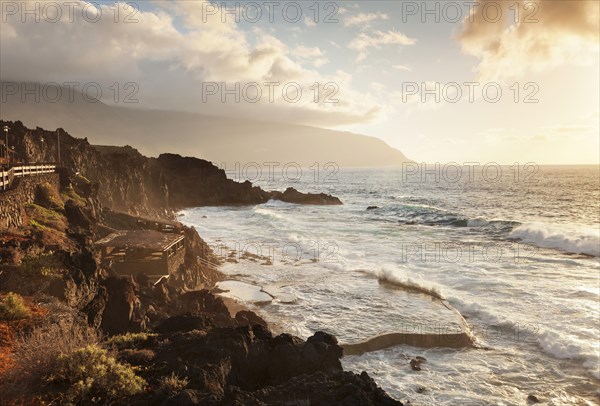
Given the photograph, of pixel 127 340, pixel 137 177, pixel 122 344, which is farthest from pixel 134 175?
pixel 122 344

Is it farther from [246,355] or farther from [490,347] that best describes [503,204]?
[246,355]

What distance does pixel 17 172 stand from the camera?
2488 centimetres

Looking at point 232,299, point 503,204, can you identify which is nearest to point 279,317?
point 232,299

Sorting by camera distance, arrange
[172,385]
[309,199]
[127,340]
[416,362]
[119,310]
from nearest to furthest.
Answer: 1. [172,385]
2. [127,340]
3. [119,310]
4. [416,362]
5. [309,199]

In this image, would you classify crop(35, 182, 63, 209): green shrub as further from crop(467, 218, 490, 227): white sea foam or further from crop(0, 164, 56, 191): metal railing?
crop(467, 218, 490, 227): white sea foam

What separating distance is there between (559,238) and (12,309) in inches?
2001

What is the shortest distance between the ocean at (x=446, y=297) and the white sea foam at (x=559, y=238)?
11cm

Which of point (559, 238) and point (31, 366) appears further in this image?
point (559, 238)

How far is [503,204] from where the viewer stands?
88.0m

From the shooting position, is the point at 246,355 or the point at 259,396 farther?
the point at 246,355

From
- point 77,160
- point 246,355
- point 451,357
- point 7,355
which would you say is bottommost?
point 451,357

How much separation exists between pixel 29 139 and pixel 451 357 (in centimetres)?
4275

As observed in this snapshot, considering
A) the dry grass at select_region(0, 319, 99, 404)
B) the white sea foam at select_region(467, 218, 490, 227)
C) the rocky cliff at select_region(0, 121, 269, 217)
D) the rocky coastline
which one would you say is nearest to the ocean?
the white sea foam at select_region(467, 218, 490, 227)

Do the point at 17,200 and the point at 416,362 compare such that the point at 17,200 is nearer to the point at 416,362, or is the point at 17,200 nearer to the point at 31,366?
the point at 31,366
